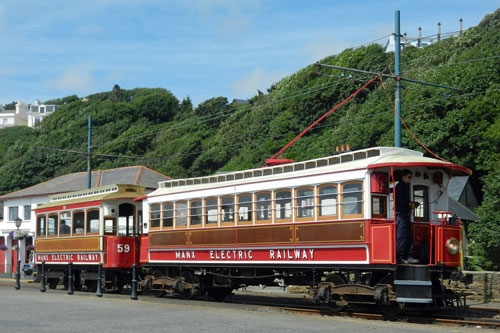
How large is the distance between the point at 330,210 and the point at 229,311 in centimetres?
314

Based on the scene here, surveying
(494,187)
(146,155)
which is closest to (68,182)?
(146,155)

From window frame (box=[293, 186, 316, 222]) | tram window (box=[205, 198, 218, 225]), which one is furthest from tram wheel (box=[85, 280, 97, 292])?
window frame (box=[293, 186, 316, 222])

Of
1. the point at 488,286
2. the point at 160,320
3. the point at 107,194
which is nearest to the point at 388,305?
the point at 160,320

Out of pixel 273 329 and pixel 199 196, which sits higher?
pixel 199 196

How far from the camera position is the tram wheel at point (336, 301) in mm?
15455

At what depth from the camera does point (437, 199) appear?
15688mm

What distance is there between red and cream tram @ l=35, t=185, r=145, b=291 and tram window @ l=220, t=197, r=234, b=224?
5723 millimetres

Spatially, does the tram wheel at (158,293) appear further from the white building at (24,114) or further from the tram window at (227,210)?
the white building at (24,114)

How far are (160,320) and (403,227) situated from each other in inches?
205

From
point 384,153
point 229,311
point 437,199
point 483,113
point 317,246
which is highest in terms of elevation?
point 483,113

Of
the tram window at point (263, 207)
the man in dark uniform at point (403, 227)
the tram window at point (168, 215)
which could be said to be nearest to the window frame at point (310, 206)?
the tram window at point (263, 207)

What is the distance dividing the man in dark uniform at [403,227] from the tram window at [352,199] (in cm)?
80

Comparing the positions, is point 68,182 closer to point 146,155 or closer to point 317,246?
point 146,155

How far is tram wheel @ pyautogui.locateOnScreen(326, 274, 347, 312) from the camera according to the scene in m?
15.5
